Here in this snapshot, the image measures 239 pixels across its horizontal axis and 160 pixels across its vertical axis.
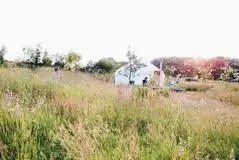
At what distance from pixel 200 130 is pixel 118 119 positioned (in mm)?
958

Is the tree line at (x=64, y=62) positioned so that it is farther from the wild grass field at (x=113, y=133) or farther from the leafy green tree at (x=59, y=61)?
the wild grass field at (x=113, y=133)

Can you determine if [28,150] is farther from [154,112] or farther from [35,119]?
[154,112]

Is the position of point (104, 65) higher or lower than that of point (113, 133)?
higher

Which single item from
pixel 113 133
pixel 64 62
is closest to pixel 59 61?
pixel 64 62

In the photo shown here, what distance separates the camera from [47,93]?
5707mm

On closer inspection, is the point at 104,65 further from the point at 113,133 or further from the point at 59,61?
the point at 113,133

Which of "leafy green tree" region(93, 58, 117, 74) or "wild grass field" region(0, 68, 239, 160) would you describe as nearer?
"wild grass field" region(0, 68, 239, 160)

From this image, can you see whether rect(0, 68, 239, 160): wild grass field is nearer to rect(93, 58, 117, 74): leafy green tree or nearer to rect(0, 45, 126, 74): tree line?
rect(0, 45, 126, 74): tree line

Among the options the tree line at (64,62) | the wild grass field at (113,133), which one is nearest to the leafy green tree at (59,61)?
the tree line at (64,62)

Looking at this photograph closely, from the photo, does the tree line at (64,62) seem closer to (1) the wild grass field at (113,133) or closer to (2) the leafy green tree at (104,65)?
(2) the leafy green tree at (104,65)

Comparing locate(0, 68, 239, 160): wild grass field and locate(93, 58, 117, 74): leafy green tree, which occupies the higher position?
locate(93, 58, 117, 74): leafy green tree

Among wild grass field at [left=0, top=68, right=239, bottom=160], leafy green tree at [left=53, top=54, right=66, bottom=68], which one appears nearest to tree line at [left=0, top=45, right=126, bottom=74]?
leafy green tree at [left=53, top=54, right=66, bottom=68]

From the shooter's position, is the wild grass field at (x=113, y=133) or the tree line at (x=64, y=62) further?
the tree line at (x=64, y=62)

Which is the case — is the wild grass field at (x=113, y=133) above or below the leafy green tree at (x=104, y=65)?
below
